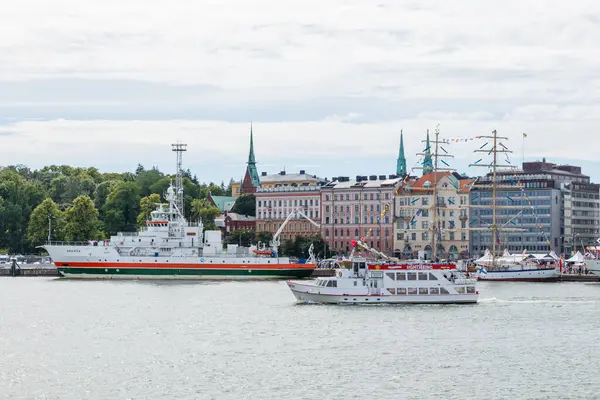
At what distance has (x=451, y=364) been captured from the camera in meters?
52.4

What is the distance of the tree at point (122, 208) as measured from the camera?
162 metres

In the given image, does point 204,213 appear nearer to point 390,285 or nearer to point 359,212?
point 359,212

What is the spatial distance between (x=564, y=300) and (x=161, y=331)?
34.2 meters

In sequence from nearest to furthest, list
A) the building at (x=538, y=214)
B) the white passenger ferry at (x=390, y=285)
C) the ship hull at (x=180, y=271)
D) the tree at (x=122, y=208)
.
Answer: the white passenger ferry at (x=390, y=285)
the ship hull at (x=180, y=271)
the tree at (x=122, y=208)
the building at (x=538, y=214)

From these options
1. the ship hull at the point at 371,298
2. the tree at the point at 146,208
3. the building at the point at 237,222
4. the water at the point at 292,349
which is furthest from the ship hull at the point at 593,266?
the building at the point at 237,222

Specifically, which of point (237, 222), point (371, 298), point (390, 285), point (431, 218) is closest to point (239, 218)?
point (237, 222)

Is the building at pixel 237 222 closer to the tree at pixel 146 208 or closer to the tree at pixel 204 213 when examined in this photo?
the tree at pixel 204 213

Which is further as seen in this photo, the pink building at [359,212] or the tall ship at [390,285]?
the pink building at [359,212]

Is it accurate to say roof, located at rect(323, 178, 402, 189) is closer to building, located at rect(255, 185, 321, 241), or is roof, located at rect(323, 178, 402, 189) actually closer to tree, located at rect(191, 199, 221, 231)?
building, located at rect(255, 185, 321, 241)

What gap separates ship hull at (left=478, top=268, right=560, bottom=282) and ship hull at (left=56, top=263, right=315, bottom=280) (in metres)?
18.5

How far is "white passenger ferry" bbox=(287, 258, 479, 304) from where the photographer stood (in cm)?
7738

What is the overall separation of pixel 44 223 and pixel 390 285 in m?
87.1

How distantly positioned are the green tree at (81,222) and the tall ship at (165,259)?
30584 millimetres

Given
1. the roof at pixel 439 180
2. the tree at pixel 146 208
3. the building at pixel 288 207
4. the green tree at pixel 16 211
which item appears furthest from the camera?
the building at pixel 288 207
